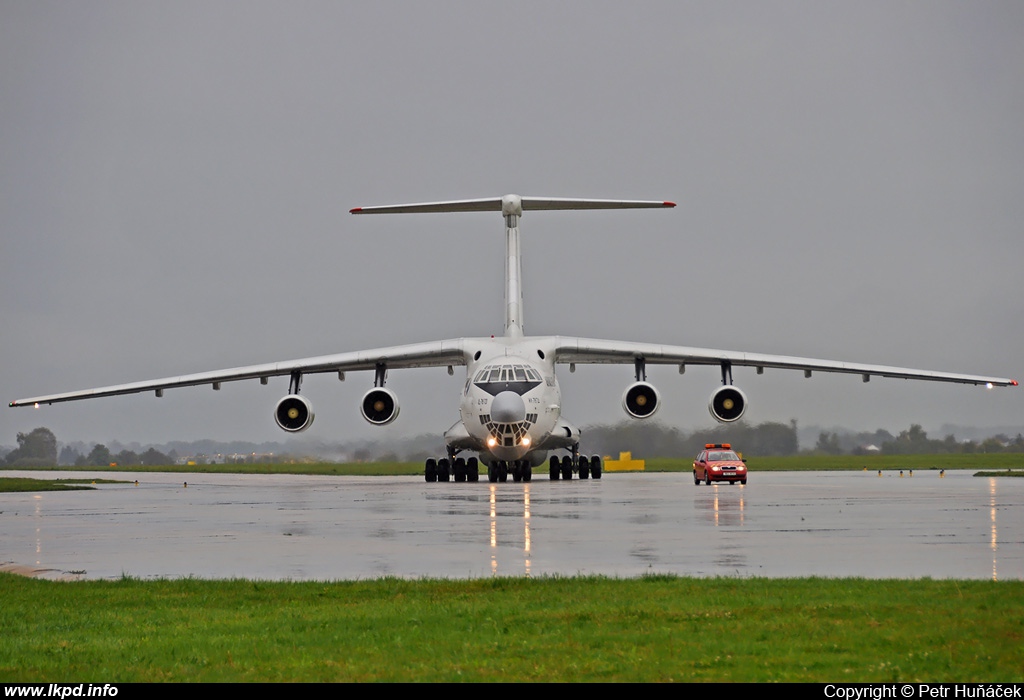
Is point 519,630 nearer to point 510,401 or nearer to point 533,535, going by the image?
point 533,535

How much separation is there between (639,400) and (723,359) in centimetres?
250

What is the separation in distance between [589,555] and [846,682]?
596 cm

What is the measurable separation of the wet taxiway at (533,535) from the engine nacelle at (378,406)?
28.2ft

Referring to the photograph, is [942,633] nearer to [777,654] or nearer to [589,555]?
[777,654]

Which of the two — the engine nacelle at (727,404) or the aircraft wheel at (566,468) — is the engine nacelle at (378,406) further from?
the engine nacelle at (727,404)

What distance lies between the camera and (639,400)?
33188 mm

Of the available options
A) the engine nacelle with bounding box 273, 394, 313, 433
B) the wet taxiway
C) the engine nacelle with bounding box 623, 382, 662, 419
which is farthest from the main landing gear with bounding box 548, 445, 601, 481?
the wet taxiway

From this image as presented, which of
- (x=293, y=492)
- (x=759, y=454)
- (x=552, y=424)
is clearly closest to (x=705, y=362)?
(x=552, y=424)

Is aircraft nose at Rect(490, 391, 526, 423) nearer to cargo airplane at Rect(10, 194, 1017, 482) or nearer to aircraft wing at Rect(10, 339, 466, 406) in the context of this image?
cargo airplane at Rect(10, 194, 1017, 482)

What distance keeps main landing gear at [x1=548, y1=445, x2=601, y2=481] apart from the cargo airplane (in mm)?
45

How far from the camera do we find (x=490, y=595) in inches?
350

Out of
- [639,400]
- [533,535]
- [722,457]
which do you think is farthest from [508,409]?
[533,535]

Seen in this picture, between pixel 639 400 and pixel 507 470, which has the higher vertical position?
pixel 639 400

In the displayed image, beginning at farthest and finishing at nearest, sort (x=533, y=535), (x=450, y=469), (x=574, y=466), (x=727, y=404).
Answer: (x=574, y=466) → (x=450, y=469) → (x=727, y=404) → (x=533, y=535)
